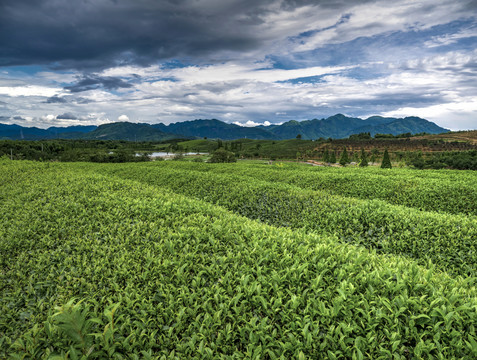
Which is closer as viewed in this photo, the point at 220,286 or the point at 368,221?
the point at 220,286

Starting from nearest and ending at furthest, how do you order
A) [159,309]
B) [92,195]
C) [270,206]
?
[159,309] → [92,195] → [270,206]

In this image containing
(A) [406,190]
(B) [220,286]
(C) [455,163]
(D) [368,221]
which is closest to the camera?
(B) [220,286]

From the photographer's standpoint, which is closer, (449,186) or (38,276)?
(38,276)

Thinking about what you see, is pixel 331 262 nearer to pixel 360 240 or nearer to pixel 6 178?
pixel 360 240

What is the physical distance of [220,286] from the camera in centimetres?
371

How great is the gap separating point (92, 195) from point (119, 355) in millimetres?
6419

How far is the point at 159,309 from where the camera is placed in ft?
11.2

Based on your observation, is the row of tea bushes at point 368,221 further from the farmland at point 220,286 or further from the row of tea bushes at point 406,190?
the row of tea bushes at point 406,190

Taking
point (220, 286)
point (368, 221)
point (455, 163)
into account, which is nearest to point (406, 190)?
point (368, 221)

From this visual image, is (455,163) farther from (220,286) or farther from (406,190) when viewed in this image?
(220,286)

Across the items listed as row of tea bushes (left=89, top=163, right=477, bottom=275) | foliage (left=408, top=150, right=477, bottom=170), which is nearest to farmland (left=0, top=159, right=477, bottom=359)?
row of tea bushes (left=89, top=163, right=477, bottom=275)

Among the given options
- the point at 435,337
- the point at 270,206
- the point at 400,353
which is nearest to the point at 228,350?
the point at 400,353

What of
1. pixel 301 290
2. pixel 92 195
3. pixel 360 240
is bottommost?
pixel 360 240

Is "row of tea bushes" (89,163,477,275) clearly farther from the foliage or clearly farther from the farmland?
the foliage
